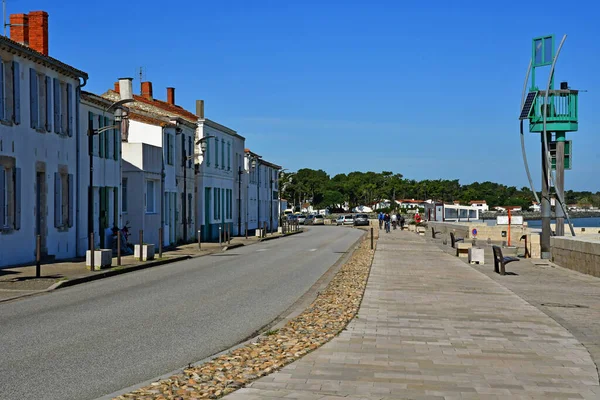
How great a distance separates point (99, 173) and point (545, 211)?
59.5ft

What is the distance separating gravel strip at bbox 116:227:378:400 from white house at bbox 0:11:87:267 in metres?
13.2

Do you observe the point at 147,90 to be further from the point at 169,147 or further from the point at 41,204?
Result: the point at 41,204

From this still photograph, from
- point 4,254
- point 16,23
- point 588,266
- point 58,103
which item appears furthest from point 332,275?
point 16,23

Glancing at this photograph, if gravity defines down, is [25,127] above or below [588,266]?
above

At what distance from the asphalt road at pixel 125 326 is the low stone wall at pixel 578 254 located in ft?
25.7

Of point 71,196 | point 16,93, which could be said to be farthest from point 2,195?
point 71,196

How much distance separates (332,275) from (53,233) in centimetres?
1032

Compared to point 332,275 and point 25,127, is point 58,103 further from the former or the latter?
point 332,275

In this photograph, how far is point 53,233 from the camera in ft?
88.4

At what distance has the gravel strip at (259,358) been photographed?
714cm

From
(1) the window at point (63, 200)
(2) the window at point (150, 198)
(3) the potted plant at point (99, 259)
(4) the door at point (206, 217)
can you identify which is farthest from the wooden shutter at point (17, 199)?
(4) the door at point (206, 217)

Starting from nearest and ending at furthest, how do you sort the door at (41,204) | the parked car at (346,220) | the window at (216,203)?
the door at (41,204) → the window at (216,203) → the parked car at (346,220)

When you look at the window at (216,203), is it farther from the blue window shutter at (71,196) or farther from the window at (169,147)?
the blue window shutter at (71,196)

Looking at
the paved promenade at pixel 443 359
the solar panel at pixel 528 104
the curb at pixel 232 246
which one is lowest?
the curb at pixel 232 246
